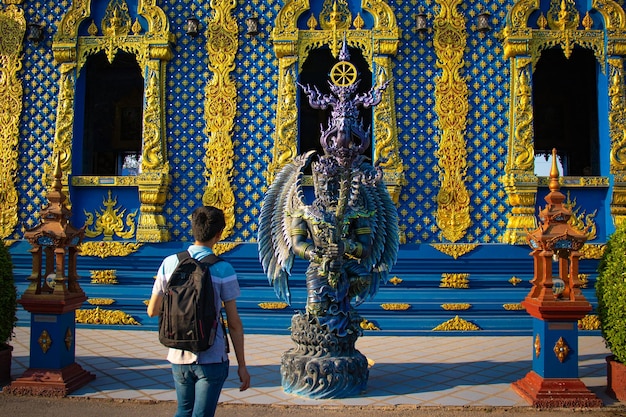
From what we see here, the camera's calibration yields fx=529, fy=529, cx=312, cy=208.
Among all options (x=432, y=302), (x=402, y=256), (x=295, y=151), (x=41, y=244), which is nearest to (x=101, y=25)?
(x=295, y=151)

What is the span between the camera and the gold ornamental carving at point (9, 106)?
8852 mm

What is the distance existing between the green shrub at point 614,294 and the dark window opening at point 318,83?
5834 millimetres

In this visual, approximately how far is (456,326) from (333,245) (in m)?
3.73

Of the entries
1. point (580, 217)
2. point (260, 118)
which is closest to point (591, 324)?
point (580, 217)

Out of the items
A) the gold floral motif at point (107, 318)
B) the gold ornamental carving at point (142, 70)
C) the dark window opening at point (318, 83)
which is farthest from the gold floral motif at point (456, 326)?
the gold floral motif at point (107, 318)

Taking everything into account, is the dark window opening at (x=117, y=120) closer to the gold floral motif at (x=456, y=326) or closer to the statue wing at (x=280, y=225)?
the statue wing at (x=280, y=225)

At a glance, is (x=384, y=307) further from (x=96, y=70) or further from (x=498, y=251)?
(x=96, y=70)

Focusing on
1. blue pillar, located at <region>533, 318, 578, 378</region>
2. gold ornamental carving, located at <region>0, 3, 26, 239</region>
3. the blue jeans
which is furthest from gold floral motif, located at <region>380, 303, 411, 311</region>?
gold ornamental carving, located at <region>0, 3, 26, 239</region>

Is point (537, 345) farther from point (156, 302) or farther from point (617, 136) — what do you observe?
point (617, 136)

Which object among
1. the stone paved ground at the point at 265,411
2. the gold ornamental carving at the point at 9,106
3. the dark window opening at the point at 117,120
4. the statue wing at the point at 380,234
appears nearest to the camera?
the stone paved ground at the point at 265,411

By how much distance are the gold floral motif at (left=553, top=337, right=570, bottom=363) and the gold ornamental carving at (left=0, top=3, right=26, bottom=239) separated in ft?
27.2

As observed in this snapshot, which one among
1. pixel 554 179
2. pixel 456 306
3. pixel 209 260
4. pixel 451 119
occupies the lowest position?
pixel 456 306

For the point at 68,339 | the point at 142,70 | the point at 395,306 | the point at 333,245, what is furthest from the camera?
the point at 142,70

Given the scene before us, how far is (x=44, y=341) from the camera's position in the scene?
535 cm
